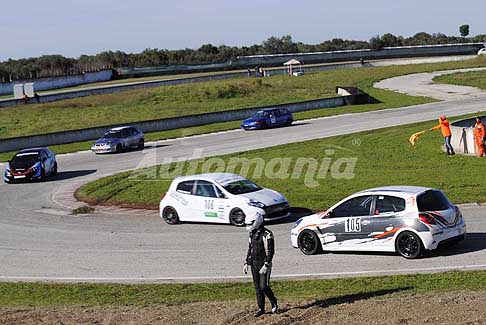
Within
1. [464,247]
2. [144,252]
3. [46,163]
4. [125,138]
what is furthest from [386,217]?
[125,138]

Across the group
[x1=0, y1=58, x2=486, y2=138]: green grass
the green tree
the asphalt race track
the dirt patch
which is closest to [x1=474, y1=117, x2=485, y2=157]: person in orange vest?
the asphalt race track

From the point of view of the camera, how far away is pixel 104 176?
111ft

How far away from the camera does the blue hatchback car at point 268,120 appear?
4902 centimetres

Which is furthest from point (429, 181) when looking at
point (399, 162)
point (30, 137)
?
point (30, 137)

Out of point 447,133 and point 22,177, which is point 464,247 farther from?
point 22,177

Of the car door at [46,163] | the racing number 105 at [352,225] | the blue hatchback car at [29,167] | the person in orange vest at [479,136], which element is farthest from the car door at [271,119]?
the racing number 105 at [352,225]

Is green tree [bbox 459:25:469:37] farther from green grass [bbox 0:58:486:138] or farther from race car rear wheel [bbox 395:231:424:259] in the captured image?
race car rear wheel [bbox 395:231:424:259]

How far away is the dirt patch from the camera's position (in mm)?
11633

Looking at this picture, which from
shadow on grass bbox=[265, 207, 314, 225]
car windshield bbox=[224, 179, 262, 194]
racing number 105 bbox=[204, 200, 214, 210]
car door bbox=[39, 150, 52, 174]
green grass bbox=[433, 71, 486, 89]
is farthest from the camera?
green grass bbox=[433, 71, 486, 89]

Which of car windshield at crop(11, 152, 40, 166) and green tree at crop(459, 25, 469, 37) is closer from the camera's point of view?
car windshield at crop(11, 152, 40, 166)

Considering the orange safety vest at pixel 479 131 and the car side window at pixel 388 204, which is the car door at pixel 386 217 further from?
the orange safety vest at pixel 479 131

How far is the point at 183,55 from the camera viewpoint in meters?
157

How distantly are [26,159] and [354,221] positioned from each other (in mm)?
21188

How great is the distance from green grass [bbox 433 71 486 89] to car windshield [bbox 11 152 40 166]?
46545 mm
